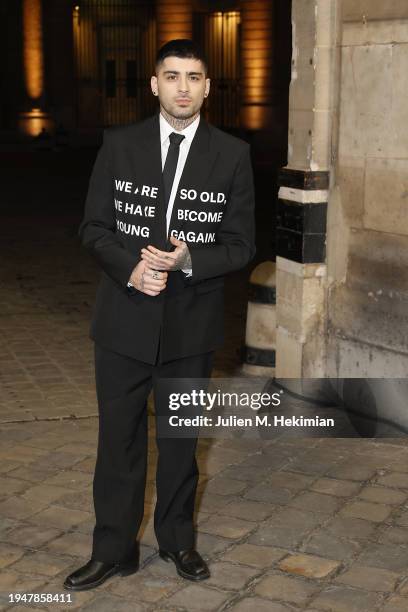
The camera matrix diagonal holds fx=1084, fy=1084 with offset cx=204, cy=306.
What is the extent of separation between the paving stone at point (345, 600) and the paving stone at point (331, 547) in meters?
0.33

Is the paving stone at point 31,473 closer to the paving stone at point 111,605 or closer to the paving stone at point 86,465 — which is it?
the paving stone at point 86,465

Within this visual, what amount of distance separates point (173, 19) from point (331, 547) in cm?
3438

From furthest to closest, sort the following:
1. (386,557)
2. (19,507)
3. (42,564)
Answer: (19,507) < (386,557) < (42,564)

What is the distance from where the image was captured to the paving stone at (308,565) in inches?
184

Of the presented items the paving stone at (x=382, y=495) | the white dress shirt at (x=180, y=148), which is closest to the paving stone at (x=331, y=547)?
the paving stone at (x=382, y=495)

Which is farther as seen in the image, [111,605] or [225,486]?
[225,486]

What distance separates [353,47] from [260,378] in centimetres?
257

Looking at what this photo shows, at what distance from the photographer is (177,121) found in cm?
423

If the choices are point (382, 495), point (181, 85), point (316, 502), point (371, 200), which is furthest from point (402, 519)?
point (181, 85)

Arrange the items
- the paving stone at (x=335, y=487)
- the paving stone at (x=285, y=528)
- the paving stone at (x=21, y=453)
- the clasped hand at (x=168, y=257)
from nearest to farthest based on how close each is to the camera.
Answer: the clasped hand at (x=168, y=257), the paving stone at (x=285, y=528), the paving stone at (x=335, y=487), the paving stone at (x=21, y=453)

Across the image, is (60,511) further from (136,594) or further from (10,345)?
(10,345)

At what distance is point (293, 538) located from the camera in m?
5.05

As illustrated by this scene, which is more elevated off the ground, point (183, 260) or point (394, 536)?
point (183, 260)

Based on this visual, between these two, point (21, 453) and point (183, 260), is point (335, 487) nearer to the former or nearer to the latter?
point (21, 453)
